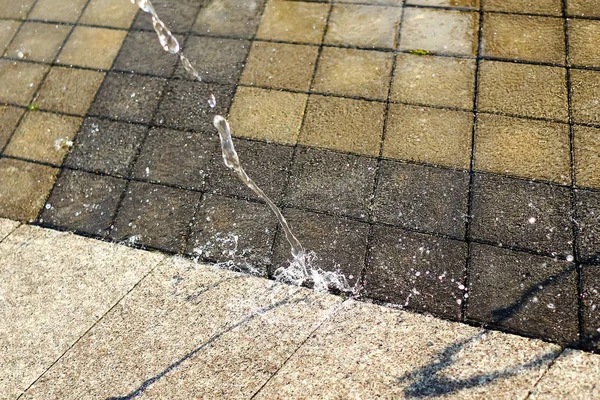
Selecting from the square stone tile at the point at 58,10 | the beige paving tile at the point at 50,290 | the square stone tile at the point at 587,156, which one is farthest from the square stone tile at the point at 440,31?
the square stone tile at the point at 58,10

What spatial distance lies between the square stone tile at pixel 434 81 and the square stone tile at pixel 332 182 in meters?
0.71

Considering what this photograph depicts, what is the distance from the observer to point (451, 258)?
300 cm

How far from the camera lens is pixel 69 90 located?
13.8ft

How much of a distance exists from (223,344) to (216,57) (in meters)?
2.53

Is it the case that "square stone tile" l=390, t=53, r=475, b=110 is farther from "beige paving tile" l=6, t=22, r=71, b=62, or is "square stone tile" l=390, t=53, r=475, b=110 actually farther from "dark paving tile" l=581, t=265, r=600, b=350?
"beige paving tile" l=6, t=22, r=71, b=62

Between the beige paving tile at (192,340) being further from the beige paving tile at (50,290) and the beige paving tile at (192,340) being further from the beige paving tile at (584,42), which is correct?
the beige paving tile at (584,42)

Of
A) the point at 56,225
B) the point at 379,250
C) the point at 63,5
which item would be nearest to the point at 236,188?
the point at 379,250

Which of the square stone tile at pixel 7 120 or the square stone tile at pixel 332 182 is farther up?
the square stone tile at pixel 332 182

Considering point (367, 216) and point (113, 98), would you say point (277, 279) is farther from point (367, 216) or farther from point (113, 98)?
point (113, 98)

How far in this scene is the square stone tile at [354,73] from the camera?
149 inches

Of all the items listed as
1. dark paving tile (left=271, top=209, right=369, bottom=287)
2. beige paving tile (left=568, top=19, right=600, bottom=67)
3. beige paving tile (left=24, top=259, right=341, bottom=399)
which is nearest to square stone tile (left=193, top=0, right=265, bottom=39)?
dark paving tile (left=271, top=209, right=369, bottom=287)

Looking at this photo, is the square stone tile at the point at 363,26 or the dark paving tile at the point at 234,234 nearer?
the dark paving tile at the point at 234,234

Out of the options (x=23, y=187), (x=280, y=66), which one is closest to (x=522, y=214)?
(x=280, y=66)

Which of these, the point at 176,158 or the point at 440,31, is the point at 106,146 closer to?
the point at 176,158
